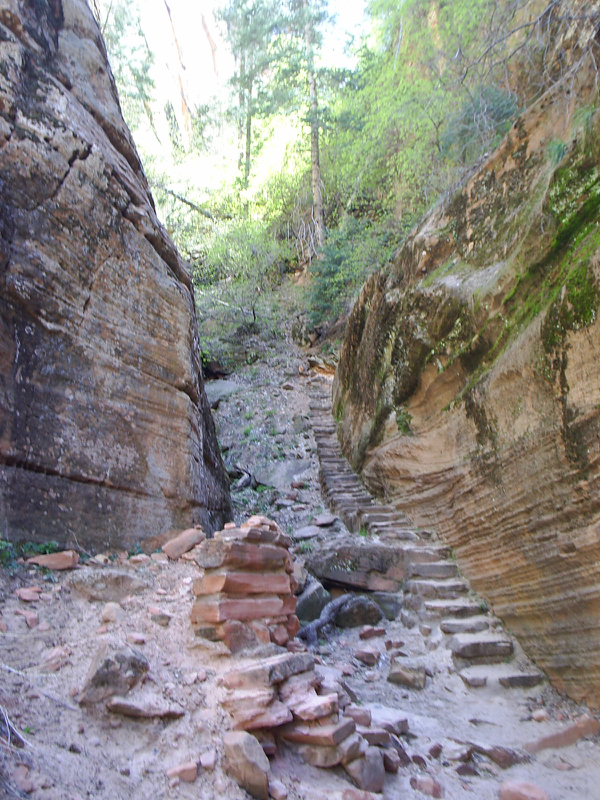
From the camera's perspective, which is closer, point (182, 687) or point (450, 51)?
point (182, 687)

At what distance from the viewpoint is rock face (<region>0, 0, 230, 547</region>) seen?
Answer: 4395 millimetres

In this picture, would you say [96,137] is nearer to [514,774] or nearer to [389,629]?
[389,629]

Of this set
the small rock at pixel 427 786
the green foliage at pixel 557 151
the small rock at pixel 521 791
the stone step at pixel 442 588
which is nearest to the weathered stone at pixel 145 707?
the small rock at pixel 427 786

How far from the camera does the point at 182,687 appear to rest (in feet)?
9.79

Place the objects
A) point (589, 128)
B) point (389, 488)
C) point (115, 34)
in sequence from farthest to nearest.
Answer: point (115, 34), point (389, 488), point (589, 128)

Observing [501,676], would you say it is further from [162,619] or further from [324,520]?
[324,520]

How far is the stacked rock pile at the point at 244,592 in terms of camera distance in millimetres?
3461

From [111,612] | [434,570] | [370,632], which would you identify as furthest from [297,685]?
[434,570]

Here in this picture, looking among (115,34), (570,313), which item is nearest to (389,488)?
(570,313)

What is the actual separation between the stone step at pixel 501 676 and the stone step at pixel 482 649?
0.08m

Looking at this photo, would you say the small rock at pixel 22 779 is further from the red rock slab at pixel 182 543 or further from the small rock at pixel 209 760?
the red rock slab at pixel 182 543

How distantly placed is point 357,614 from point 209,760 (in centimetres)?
334

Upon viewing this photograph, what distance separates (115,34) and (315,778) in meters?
23.5

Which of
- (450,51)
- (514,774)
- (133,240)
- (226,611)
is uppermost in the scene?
(450,51)
